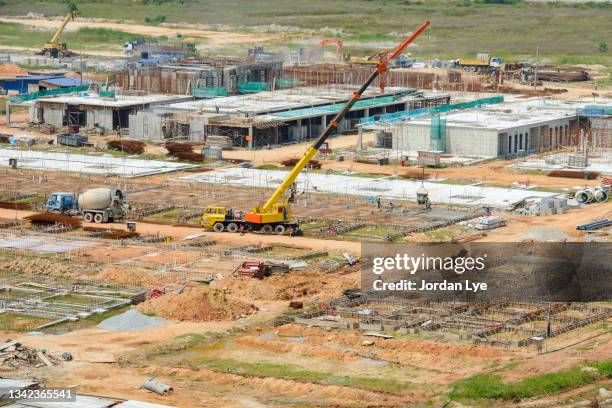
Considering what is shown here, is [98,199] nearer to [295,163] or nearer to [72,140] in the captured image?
[295,163]

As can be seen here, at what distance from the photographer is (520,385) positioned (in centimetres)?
3891

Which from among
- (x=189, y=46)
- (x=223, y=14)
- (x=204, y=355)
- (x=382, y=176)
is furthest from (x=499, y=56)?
(x=204, y=355)

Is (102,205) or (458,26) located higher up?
(458,26)

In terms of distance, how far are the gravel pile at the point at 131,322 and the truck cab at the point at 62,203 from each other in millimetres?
19875

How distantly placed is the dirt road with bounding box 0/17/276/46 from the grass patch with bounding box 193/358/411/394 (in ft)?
387

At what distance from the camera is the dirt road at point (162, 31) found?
164m

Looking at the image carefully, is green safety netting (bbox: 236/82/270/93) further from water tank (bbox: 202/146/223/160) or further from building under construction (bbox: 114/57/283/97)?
water tank (bbox: 202/146/223/160)

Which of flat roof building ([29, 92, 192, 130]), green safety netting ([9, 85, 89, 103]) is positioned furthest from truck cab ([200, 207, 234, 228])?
green safety netting ([9, 85, 89, 103])

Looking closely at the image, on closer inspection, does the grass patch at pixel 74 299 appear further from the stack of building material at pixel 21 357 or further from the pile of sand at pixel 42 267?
the stack of building material at pixel 21 357

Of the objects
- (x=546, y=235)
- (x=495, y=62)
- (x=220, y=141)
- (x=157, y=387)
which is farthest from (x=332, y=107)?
(x=157, y=387)

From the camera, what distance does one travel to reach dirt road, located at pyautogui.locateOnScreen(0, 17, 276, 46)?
16354cm

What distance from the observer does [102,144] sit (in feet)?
290

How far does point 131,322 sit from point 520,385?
43.3 ft

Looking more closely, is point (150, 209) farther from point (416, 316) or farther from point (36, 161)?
point (416, 316)
